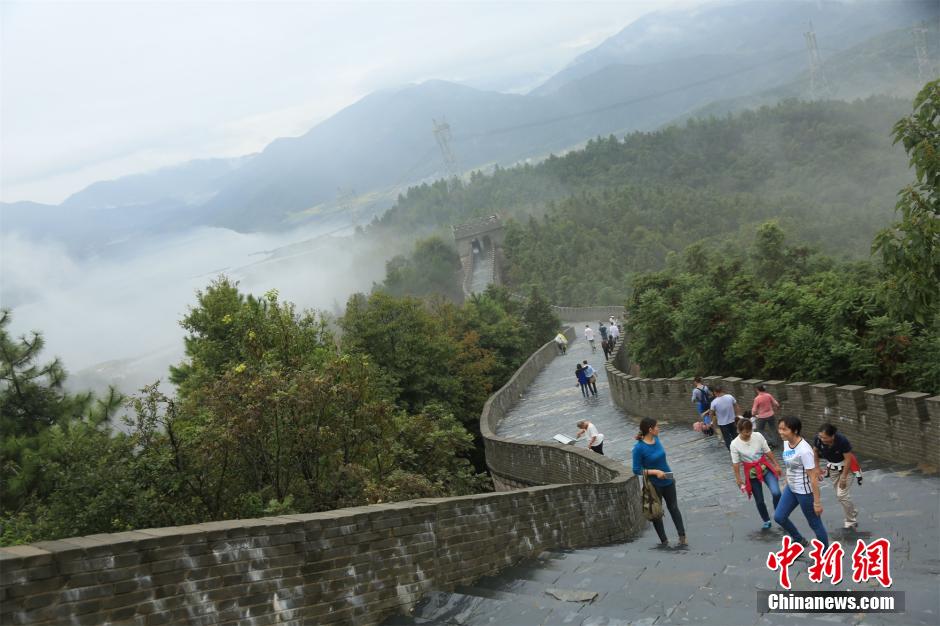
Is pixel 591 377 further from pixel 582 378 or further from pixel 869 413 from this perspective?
pixel 869 413

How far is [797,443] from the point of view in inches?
334

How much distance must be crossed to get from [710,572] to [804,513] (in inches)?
44.1

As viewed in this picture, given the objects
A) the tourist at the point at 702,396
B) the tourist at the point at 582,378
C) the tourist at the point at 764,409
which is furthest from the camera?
the tourist at the point at 582,378

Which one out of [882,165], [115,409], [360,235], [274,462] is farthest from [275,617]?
[360,235]

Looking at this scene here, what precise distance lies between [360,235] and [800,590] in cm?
17565

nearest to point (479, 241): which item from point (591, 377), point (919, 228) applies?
point (591, 377)

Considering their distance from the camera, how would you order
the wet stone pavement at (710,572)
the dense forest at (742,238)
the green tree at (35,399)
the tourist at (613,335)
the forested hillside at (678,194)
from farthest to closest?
the forested hillside at (678,194) < the tourist at (613,335) < the green tree at (35,399) < the dense forest at (742,238) < the wet stone pavement at (710,572)

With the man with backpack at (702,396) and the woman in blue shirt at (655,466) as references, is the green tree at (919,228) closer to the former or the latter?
the woman in blue shirt at (655,466)

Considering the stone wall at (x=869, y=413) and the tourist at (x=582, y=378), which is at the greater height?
the stone wall at (x=869, y=413)

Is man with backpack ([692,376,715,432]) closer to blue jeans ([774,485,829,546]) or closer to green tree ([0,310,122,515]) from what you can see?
blue jeans ([774,485,829,546])

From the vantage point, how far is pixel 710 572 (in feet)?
26.1

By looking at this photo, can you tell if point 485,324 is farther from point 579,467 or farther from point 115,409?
point 579,467

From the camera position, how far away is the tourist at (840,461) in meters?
9.00

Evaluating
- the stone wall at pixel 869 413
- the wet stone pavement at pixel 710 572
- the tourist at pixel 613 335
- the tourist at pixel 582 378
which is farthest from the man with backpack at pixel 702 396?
the tourist at pixel 613 335
